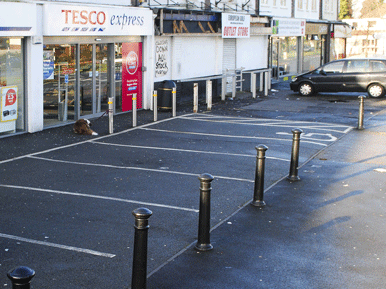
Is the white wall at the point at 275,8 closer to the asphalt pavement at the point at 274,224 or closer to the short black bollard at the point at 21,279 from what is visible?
the asphalt pavement at the point at 274,224

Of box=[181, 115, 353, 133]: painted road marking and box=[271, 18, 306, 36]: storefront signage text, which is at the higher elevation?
box=[271, 18, 306, 36]: storefront signage text

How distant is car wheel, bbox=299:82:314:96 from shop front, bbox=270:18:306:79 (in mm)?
5321

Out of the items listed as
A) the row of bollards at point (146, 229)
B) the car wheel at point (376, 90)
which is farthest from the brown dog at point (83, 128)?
the car wheel at point (376, 90)

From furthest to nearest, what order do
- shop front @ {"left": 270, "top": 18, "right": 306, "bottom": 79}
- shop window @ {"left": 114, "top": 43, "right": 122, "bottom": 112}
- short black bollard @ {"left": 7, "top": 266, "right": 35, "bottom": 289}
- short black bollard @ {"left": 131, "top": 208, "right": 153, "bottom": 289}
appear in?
shop front @ {"left": 270, "top": 18, "right": 306, "bottom": 79} → shop window @ {"left": 114, "top": 43, "right": 122, "bottom": 112} → short black bollard @ {"left": 131, "top": 208, "right": 153, "bottom": 289} → short black bollard @ {"left": 7, "top": 266, "right": 35, "bottom": 289}

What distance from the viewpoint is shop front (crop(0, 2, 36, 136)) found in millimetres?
13789

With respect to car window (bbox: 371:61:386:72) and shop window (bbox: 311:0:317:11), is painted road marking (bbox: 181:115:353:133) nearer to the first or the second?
car window (bbox: 371:61:386:72)

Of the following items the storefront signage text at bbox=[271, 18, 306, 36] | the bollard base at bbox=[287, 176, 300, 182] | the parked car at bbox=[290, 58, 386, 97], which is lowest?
the bollard base at bbox=[287, 176, 300, 182]

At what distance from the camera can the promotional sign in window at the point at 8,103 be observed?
14234 mm

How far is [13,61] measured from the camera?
47.4 ft

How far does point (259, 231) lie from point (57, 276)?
2.78 meters

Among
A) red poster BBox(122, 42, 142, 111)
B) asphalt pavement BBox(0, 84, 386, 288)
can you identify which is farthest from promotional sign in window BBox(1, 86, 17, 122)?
red poster BBox(122, 42, 142, 111)

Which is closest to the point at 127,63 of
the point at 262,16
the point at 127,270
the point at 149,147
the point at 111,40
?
the point at 111,40

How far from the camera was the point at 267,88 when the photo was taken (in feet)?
88.4

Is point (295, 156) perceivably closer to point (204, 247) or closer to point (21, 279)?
point (204, 247)
